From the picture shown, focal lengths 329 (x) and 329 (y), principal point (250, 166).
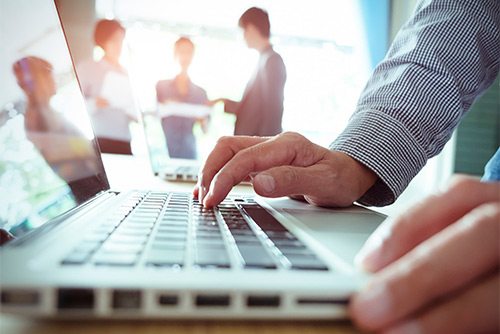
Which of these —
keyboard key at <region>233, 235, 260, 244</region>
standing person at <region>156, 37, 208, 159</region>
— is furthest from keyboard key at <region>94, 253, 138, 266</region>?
standing person at <region>156, 37, 208, 159</region>

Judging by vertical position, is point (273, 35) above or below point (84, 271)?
above

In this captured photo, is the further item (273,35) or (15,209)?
(273,35)

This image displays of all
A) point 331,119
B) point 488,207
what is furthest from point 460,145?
point 488,207

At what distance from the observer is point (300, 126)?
5.51 feet

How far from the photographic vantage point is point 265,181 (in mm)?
526

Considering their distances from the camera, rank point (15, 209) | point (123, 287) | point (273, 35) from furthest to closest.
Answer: point (273, 35)
point (15, 209)
point (123, 287)

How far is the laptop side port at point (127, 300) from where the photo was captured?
195mm

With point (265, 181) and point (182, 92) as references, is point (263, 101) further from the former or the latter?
point (265, 181)

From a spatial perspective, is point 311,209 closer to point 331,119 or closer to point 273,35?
point 331,119

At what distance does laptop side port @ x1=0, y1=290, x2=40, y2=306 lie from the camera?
19 cm

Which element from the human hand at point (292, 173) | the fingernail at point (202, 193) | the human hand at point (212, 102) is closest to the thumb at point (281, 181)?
the human hand at point (292, 173)

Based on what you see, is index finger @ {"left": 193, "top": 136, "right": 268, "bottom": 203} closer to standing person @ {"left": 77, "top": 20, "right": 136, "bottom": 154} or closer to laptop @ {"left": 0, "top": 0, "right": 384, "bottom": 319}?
laptop @ {"left": 0, "top": 0, "right": 384, "bottom": 319}

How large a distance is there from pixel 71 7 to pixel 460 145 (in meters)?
2.34

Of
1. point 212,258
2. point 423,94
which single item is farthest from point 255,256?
point 423,94
